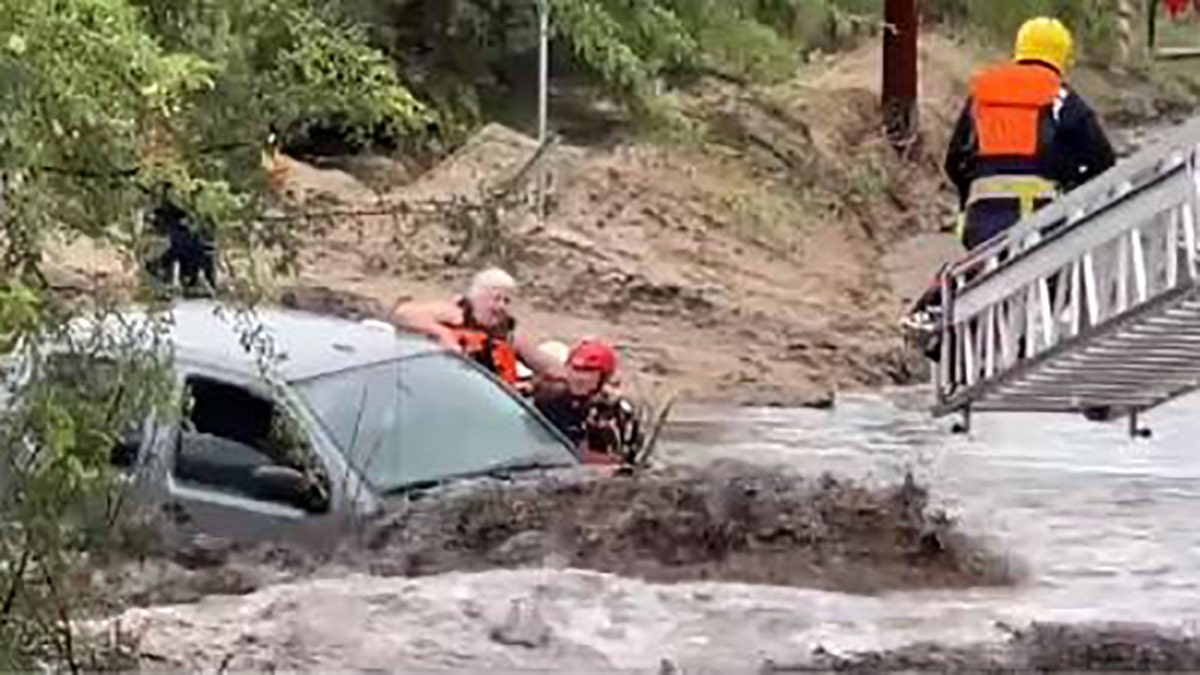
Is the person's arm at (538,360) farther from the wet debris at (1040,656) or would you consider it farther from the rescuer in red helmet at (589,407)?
the wet debris at (1040,656)

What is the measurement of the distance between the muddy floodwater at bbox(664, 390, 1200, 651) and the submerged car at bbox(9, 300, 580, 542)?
1.76 meters

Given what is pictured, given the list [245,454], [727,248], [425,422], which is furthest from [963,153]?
[727,248]

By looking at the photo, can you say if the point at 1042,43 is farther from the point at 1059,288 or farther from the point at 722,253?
the point at 722,253

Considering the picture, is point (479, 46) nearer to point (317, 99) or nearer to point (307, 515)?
point (307, 515)

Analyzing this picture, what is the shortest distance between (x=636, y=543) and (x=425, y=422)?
3.02 ft

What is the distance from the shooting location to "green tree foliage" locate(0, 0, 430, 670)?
20.6 feet

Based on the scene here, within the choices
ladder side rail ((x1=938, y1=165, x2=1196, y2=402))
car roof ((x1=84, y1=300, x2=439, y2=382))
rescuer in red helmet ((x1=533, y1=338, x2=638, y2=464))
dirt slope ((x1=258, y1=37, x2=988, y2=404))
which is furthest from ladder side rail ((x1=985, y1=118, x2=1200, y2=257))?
dirt slope ((x1=258, y1=37, x2=988, y2=404))

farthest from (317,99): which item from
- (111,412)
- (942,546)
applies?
(942,546)

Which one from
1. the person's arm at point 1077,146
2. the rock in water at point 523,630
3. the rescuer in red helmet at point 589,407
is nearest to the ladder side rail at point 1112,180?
the person's arm at point 1077,146

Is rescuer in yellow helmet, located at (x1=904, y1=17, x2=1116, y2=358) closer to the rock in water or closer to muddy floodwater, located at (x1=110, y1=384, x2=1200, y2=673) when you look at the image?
muddy floodwater, located at (x1=110, y1=384, x2=1200, y2=673)

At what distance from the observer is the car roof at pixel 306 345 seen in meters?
9.83

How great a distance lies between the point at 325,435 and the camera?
11031 mm

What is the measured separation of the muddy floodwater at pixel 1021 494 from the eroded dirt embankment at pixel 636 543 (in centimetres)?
35

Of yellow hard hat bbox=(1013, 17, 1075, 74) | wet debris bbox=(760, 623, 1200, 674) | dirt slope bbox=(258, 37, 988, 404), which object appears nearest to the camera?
wet debris bbox=(760, 623, 1200, 674)
